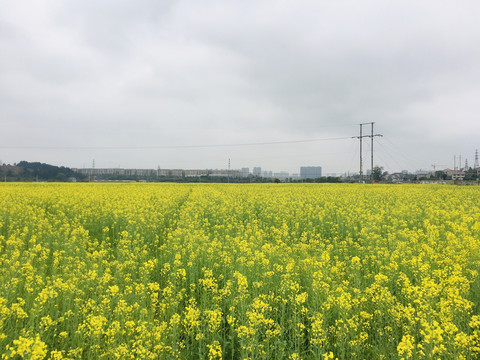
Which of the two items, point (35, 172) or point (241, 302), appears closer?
point (241, 302)

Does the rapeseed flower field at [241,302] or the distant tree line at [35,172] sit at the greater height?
the distant tree line at [35,172]

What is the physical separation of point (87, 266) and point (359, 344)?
5091mm

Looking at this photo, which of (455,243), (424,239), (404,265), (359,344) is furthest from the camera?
(424,239)

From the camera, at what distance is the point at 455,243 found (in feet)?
19.9

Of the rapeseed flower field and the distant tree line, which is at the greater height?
the distant tree line

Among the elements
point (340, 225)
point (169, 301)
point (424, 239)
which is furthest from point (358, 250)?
point (169, 301)

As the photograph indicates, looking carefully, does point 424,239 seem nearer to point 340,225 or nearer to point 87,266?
point 340,225

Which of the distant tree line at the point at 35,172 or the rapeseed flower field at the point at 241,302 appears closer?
the rapeseed flower field at the point at 241,302

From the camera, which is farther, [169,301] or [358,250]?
[358,250]

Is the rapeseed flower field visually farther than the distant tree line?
No

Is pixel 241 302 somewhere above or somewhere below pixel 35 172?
below

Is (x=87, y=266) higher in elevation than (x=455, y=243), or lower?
lower

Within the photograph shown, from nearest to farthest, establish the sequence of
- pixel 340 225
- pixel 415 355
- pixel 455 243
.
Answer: pixel 415 355 → pixel 455 243 → pixel 340 225

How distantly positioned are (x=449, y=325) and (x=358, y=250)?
4.16 metres
